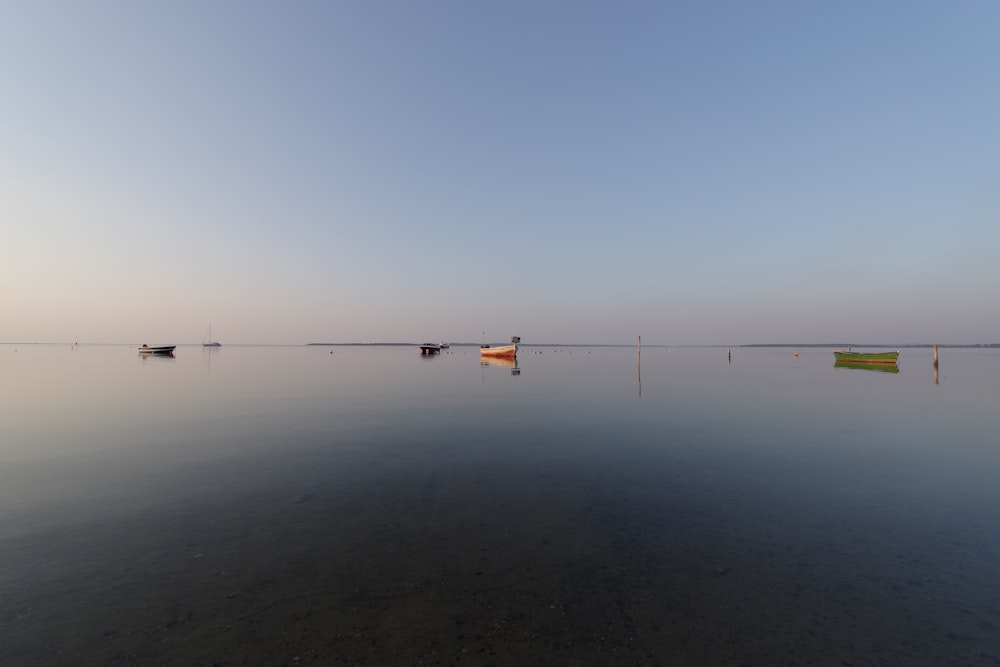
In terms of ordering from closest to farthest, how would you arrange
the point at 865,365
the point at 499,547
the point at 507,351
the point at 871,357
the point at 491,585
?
1. the point at 491,585
2. the point at 499,547
3. the point at 865,365
4. the point at 871,357
5. the point at 507,351

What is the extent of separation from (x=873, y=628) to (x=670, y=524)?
3632 mm

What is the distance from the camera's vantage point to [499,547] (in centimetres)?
796

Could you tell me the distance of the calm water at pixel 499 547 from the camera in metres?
5.41

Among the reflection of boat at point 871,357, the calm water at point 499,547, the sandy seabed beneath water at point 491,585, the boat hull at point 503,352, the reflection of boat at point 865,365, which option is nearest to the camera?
the sandy seabed beneath water at point 491,585

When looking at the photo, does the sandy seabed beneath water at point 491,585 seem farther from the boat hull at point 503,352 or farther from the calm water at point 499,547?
the boat hull at point 503,352

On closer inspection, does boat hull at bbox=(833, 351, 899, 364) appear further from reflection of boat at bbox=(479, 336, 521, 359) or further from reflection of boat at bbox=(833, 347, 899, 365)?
reflection of boat at bbox=(479, 336, 521, 359)

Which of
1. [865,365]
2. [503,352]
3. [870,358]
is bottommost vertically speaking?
[865,365]

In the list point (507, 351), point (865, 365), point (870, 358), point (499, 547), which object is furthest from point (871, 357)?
point (499, 547)

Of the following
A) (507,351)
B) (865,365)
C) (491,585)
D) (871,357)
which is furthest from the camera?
(507,351)

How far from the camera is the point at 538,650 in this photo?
5207 mm

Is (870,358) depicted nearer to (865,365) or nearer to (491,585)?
(865,365)

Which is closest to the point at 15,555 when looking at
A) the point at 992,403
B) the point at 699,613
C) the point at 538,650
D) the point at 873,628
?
the point at 538,650

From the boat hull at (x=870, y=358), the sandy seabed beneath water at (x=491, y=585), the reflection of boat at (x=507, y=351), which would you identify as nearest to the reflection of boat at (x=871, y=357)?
the boat hull at (x=870, y=358)

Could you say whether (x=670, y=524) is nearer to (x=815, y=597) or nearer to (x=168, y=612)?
(x=815, y=597)
